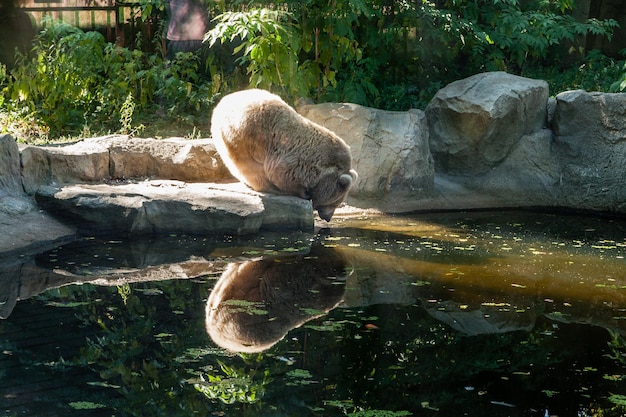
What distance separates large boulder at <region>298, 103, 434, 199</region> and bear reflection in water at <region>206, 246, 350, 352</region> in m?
2.77

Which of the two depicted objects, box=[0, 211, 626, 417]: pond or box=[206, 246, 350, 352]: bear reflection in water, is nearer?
box=[0, 211, 626, 417]: pond

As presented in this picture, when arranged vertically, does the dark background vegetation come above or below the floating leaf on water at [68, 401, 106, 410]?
above

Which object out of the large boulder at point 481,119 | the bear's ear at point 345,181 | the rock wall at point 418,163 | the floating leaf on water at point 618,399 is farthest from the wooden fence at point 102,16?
the floating leaf on water at point 618,399

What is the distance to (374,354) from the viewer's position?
5.61 m

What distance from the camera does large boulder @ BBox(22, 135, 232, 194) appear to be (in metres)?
9.06

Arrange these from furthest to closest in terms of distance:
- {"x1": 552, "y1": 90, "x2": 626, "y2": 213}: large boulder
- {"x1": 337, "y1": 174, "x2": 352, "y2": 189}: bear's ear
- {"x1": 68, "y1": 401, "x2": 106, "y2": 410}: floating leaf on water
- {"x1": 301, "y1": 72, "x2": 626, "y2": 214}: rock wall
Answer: {"x1": 552, "y1": 90, "x2": 626, "y2": 213}: large boulder, {"x1": 301, "y1": 72, "x2": 626, "y2": 214}: rock wall, {"x1": 337, "y1": 174, "x2": 352, "y2": 189}: bear's ear, {"x1": 68, "y1": 401, "x2": 106, "y2": 410}: floating leaf on water

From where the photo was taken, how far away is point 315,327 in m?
6.05

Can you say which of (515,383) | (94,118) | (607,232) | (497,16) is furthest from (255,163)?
(497,16)

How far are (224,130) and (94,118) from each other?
3.18 m

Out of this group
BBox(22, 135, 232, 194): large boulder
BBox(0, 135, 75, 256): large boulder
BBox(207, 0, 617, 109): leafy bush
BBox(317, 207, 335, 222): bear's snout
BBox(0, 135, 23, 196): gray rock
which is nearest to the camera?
BBox(0, 135, 75, 256): large boulder

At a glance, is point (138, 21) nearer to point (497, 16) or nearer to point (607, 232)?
point (497, 16)

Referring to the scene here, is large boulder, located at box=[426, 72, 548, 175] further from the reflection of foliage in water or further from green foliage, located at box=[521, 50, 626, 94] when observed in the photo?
the reflection of foliage in water

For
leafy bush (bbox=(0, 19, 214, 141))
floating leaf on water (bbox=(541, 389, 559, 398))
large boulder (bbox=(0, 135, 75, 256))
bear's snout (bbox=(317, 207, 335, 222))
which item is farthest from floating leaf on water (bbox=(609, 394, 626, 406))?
leafy bush (bbox=(0, 19, 214, 141))

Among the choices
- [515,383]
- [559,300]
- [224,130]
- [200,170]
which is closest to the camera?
[515,383]
